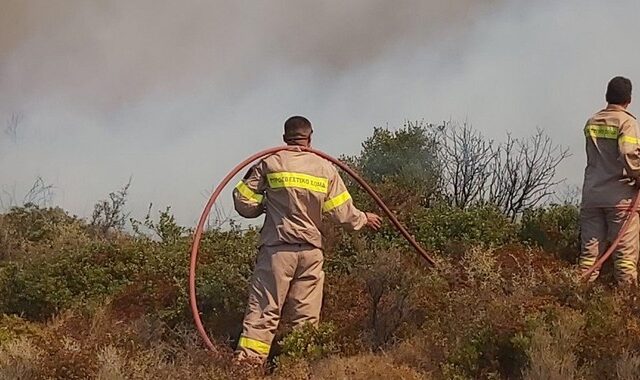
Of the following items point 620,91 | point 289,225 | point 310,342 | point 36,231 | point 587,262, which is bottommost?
point 310,342

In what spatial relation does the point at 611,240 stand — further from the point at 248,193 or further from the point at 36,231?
the point at 36,231

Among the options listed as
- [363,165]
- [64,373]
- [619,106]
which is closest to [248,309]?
[64,373]

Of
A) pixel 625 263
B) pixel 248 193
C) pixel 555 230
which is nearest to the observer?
pixel 248 193

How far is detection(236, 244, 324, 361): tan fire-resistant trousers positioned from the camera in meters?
7.35

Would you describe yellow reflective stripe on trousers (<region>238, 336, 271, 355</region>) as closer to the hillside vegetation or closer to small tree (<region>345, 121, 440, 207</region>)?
the hillside vegetation

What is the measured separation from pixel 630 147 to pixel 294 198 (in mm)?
3317

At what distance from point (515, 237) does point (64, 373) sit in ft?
19.8

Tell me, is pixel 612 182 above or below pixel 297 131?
below

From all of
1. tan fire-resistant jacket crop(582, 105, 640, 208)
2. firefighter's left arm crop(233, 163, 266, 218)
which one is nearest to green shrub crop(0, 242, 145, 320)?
firefighter's left arm crop(233, 163, 266, 218)

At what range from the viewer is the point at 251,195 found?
763 centimetres

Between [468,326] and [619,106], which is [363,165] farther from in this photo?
[468,326]

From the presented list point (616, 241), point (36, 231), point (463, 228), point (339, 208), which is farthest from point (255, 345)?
point (36, 231)

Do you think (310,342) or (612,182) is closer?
(310,342)

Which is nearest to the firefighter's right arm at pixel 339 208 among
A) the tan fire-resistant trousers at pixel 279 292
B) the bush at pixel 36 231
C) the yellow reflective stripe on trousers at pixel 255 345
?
the tan fire-resistant trousers at pixel 279 292
